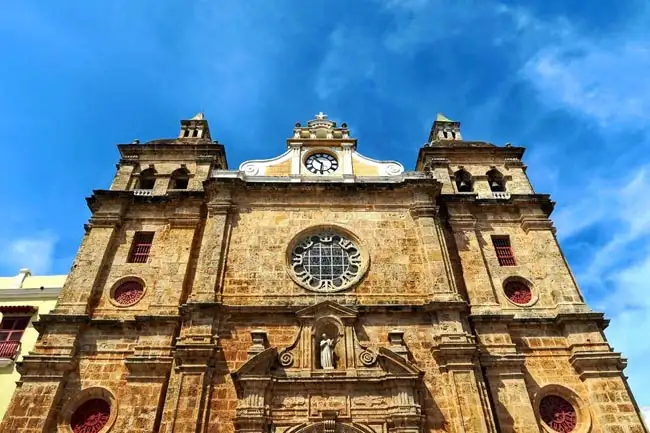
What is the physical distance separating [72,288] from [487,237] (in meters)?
14.8

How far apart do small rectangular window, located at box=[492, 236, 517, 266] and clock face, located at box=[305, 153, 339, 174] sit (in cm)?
704

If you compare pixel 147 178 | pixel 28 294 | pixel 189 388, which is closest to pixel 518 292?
pixel 189 388

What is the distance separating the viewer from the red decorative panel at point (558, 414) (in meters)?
13.4

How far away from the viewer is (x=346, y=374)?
13.1 meters

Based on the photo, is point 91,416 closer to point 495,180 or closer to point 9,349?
point 9,349

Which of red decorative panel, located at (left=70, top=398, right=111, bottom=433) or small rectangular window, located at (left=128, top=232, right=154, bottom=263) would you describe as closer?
red decorative panel, located at (left=70, top=398, right=111, bottom=433)

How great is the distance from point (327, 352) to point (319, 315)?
1.19m

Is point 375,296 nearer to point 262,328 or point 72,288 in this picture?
point 262,328

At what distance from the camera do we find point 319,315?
14266 millimetres

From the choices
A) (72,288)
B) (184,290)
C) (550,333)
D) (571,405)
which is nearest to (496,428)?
(571,405)

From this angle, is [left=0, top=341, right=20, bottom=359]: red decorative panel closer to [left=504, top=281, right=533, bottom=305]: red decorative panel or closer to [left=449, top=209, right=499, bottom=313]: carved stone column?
[left=449, top=209, right=499, bottom=313]: carved stone column

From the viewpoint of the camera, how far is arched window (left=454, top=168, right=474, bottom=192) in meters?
20.4

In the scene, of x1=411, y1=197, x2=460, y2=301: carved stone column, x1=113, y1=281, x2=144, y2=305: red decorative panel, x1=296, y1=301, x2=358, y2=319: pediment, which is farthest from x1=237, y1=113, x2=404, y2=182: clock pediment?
x1=296, y1=301, x2=358, y2=319: pediment

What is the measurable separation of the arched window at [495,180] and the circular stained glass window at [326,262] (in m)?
7.79
